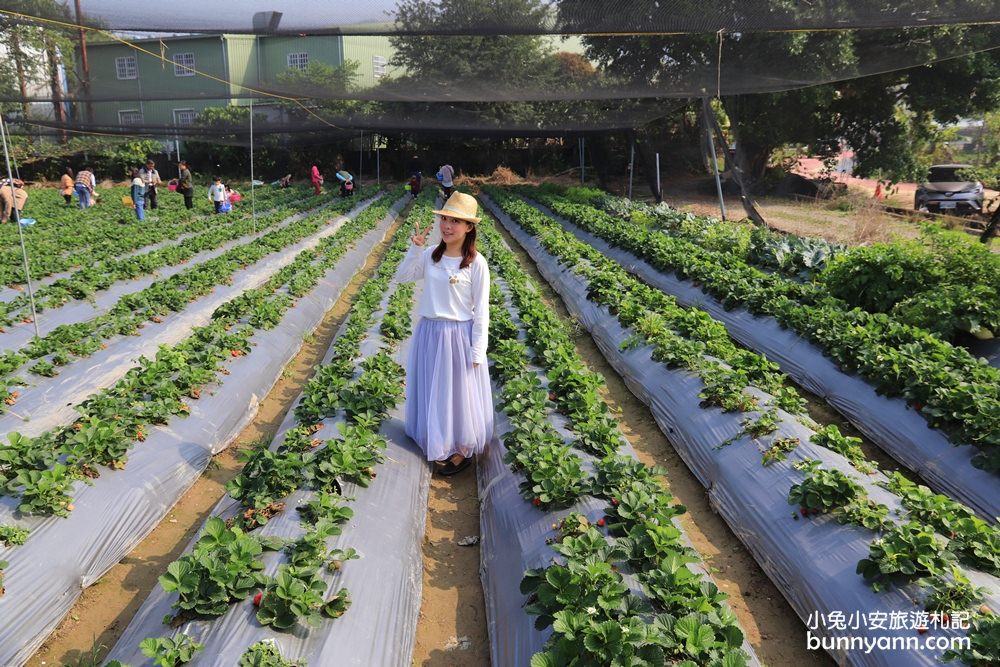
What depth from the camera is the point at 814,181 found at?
26.8m

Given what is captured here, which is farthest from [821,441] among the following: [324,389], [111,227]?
[111,227]

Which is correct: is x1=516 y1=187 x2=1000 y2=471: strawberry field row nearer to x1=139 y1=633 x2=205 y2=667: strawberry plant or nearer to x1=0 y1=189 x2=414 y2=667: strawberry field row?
x1=139 y1=633 x2=205 y2=667: strawberry plant

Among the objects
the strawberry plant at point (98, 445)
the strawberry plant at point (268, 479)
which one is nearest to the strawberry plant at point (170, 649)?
the strawberry plant at point (268, 479)

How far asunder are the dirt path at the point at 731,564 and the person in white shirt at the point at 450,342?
167 centimetres

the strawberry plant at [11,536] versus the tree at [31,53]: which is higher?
the tree at [31,53]

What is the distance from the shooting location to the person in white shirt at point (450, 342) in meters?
4.43

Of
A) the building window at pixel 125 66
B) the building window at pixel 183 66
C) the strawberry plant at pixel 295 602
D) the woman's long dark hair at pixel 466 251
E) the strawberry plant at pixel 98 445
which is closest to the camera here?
the strawberry plant at pixel 295 602

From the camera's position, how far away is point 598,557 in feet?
10.5

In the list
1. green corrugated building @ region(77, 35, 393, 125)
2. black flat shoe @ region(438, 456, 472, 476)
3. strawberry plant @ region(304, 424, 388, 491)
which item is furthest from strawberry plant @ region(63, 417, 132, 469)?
green corrugated building @ region(77, 35, 393, 125)

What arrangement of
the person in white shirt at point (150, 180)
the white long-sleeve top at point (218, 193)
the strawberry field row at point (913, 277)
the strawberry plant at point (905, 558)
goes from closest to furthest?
the strawberry plant at point (905, 558)
the strawberry field row at point (913, 277)
the white long-sleeve top at point (218, 193)
the person in white shirt at point (150, 180)

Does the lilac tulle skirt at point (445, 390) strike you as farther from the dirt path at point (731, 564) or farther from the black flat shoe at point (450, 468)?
the dirt path at point (731, 564)

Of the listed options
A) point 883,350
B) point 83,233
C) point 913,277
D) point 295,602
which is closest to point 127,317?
point 295,602

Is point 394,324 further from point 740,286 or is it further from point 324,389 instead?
point 740,286

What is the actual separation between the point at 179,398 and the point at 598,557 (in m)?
3.85
